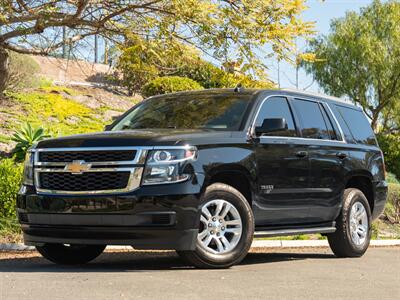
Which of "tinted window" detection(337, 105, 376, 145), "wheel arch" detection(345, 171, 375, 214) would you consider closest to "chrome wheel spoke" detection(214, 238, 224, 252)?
"wheel arch" detection(345, 171, 375, 214)

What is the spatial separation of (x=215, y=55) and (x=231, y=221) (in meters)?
4.93

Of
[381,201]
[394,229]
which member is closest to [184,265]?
[381,201]

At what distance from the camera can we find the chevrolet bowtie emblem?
8031 millimetres

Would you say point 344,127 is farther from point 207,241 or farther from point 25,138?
point 25,138

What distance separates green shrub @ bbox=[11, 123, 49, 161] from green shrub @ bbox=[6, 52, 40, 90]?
6.15 m

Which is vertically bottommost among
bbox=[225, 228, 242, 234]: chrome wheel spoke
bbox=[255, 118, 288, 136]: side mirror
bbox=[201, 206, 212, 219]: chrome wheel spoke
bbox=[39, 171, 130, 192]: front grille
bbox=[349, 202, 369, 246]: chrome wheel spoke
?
bbox=[349, 202, 369, 246]: chrome wheel spoke

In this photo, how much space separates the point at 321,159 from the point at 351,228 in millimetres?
1205

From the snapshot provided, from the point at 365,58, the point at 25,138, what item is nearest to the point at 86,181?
the point at 25,138

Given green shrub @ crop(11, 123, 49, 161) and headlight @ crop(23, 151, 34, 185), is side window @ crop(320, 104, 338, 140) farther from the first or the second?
green shrub @ crop(11, 123, 49, 161)

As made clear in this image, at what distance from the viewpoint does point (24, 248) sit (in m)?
10.7

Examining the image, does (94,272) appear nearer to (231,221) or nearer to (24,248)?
(231,221)

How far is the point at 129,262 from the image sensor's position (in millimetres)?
9398

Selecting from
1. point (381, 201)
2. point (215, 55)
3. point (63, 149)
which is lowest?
point (381, 201)

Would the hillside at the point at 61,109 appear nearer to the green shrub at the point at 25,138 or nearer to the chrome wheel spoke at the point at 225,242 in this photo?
the green shrub at the point at 25,138
